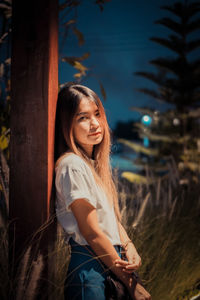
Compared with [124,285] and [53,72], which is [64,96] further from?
[124,285]

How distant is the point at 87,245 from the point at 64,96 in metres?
0.56

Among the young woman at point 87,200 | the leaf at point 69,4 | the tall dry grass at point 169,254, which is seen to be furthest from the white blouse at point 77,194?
the leaf at point 69,4

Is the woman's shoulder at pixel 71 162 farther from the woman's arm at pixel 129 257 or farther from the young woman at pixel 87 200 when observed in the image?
the woman's arm at pixel 129 257

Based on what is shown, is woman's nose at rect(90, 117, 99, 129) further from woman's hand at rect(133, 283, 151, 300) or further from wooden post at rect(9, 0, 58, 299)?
woman's hand at rect(133, 283, 151, 300)

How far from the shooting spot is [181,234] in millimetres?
2092

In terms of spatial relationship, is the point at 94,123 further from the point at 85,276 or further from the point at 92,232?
the point at 85,276

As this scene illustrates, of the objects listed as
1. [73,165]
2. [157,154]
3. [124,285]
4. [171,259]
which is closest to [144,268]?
[171,259]

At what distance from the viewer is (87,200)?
0.93 m

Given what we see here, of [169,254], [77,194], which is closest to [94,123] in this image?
[77,194]

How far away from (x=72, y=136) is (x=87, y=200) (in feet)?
0.90

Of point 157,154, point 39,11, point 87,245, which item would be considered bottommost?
point 157,154

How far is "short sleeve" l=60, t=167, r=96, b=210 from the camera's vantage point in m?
0.92

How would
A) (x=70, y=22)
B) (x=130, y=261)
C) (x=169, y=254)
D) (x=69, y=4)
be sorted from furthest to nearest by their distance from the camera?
(x=169, y=254), (x=70, y=22), (x=69, y=4), (x=130, y=261)

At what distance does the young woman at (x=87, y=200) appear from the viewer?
36.8 inches
